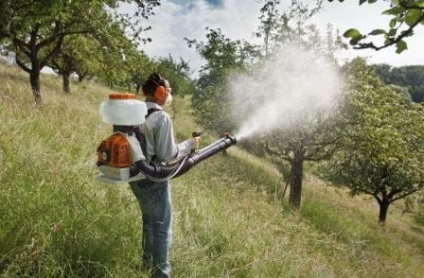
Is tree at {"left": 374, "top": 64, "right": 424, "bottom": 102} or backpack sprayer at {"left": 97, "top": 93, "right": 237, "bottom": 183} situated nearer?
backpack sprayer at {"left": 97, "top": 93, "right": 237, "bottom": 183}

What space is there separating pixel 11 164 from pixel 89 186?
954 millimetres

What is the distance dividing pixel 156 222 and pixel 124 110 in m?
1.18

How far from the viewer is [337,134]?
1669 centimetres

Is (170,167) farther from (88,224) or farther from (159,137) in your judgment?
(88,224)

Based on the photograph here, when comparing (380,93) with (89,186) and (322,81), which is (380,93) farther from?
(89,186)

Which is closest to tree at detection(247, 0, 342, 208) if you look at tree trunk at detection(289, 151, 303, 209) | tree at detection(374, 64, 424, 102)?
tree trunk at detection(289, 151, 303, 209)

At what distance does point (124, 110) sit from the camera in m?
3.93

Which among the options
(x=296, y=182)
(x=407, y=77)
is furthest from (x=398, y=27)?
(x=407, y=77)

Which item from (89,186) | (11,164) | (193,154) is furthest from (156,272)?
(11,164)

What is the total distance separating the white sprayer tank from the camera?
3.93 meters

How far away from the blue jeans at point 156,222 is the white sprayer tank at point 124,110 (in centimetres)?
66

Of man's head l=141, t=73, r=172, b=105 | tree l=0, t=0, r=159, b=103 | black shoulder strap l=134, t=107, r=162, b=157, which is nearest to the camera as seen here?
black shoulder strap l=134, t=107, r=162, b=157

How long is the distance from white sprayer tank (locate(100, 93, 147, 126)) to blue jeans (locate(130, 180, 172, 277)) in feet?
2.17

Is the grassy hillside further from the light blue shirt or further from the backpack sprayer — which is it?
the light blue shirt
